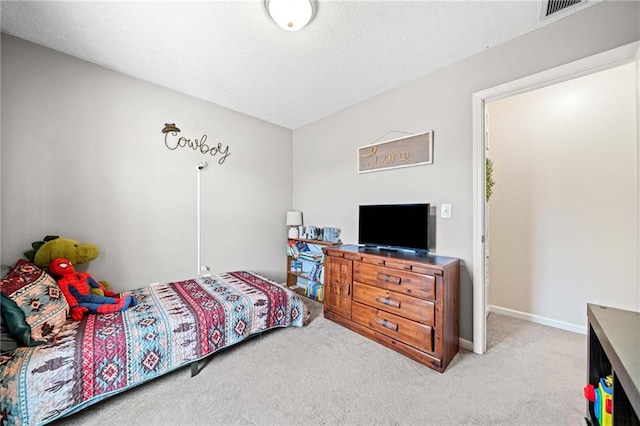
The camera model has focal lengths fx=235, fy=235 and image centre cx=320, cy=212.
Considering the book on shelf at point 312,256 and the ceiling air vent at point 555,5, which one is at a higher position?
the ceiling air vent at point 555,5

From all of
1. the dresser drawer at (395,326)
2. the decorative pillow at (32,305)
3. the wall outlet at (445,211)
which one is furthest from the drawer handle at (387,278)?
the decorative pillow at (32,305)

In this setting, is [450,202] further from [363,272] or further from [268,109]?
[268,109]

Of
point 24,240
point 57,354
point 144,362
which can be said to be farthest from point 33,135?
point 144,362

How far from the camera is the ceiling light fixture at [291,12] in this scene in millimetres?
1478

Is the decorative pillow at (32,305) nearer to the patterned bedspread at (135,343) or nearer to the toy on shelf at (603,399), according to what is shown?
the patterned bedspread at (135,343)

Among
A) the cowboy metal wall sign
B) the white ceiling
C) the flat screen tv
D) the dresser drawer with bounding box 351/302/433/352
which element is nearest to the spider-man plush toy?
the cowboy metal wall sign

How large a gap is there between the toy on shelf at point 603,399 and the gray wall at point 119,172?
3244 millimetres

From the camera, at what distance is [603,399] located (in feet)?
3.15

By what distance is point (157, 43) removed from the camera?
1915mm

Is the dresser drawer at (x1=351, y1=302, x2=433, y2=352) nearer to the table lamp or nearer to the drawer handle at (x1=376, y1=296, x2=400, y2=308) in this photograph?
the drawer handle at (x1=376, y1=296, x2=400, y2=308)

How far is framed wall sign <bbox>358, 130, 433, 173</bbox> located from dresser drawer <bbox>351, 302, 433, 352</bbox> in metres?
1.50

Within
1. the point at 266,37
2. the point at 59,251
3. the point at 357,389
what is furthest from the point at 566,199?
the point at 59,251

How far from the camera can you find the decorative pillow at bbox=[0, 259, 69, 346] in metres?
1.33

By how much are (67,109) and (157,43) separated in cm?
106
